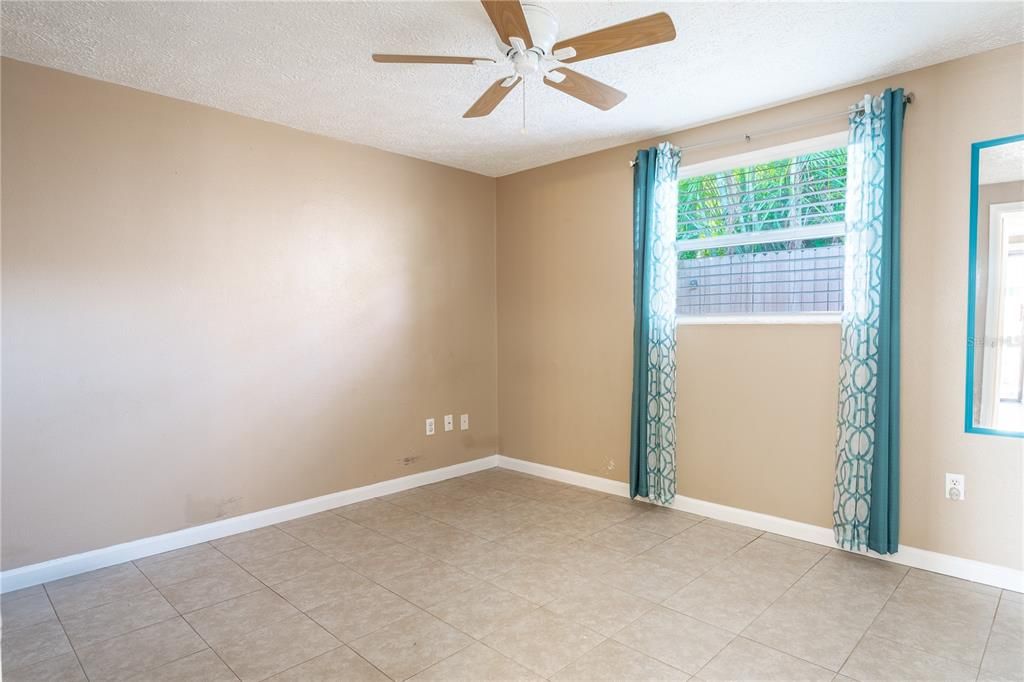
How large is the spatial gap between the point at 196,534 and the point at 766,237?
12.0 feet

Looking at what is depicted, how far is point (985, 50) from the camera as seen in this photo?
2.56 m

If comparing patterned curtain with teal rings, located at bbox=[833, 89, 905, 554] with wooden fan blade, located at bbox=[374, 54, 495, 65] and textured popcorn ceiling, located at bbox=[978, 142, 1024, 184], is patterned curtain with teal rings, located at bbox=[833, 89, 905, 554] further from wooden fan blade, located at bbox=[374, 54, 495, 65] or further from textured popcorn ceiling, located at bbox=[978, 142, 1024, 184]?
wooden fan blade, located at bbox=[374, 54, 495, 65]

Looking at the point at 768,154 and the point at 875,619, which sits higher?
the point at 768,154

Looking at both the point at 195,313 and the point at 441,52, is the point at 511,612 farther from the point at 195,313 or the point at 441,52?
the point at 441,52

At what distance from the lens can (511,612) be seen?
2410 mm

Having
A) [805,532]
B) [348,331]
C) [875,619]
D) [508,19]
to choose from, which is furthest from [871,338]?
[348,331]

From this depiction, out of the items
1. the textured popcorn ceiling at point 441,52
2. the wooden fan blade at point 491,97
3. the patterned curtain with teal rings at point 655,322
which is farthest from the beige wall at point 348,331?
the wooden fan blade at point 491,97

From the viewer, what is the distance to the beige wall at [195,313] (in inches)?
105

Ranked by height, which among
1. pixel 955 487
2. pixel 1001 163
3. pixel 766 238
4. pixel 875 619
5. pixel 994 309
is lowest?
pixel 875 619

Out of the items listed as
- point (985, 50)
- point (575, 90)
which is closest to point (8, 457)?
point (575, 90)

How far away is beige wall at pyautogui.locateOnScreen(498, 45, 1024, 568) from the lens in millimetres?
2629

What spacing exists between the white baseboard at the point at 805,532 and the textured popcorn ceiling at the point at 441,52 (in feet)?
7.72

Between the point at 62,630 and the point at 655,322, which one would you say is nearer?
the point at 62,630

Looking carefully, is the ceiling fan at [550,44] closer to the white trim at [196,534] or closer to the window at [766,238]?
the window at [766,238]
